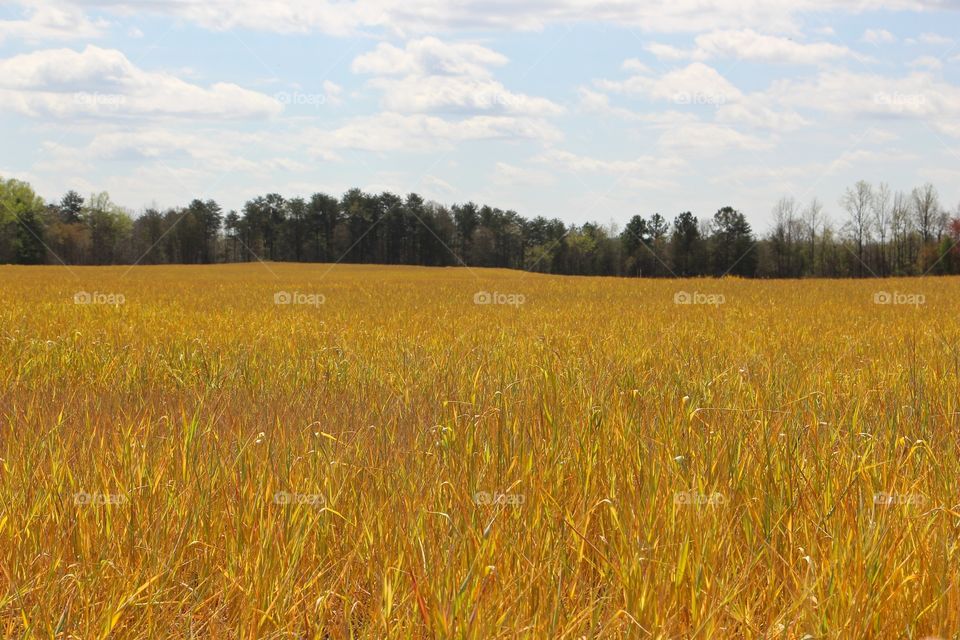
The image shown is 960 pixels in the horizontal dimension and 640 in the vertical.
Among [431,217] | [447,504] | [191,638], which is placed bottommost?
[191,638]

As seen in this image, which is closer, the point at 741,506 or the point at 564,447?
the point at 741,506

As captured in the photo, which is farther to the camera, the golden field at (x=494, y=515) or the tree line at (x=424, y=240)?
the tree line at (x=424, y=240)

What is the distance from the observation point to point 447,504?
3.22m

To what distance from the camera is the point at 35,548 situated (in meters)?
2.95

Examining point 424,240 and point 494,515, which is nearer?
point 494,515

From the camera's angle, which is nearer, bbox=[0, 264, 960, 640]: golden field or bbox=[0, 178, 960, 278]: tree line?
bbox=[0, 264, 960, 640]: golden field

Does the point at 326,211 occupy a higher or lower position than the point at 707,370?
higher

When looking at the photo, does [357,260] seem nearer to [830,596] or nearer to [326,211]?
[326,211]

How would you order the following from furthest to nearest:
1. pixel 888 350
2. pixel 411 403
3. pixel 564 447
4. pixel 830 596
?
pixel 888 350 < pixel 411 403 < pixel 564 447 < pixel 830 596

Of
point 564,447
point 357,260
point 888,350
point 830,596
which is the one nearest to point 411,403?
point 564,447

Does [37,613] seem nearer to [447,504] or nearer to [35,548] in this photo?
[35,548]

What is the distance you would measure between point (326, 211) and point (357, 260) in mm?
7111

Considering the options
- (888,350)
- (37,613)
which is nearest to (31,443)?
(37,613)

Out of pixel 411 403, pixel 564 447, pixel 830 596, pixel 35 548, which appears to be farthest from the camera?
pixel 411 403
